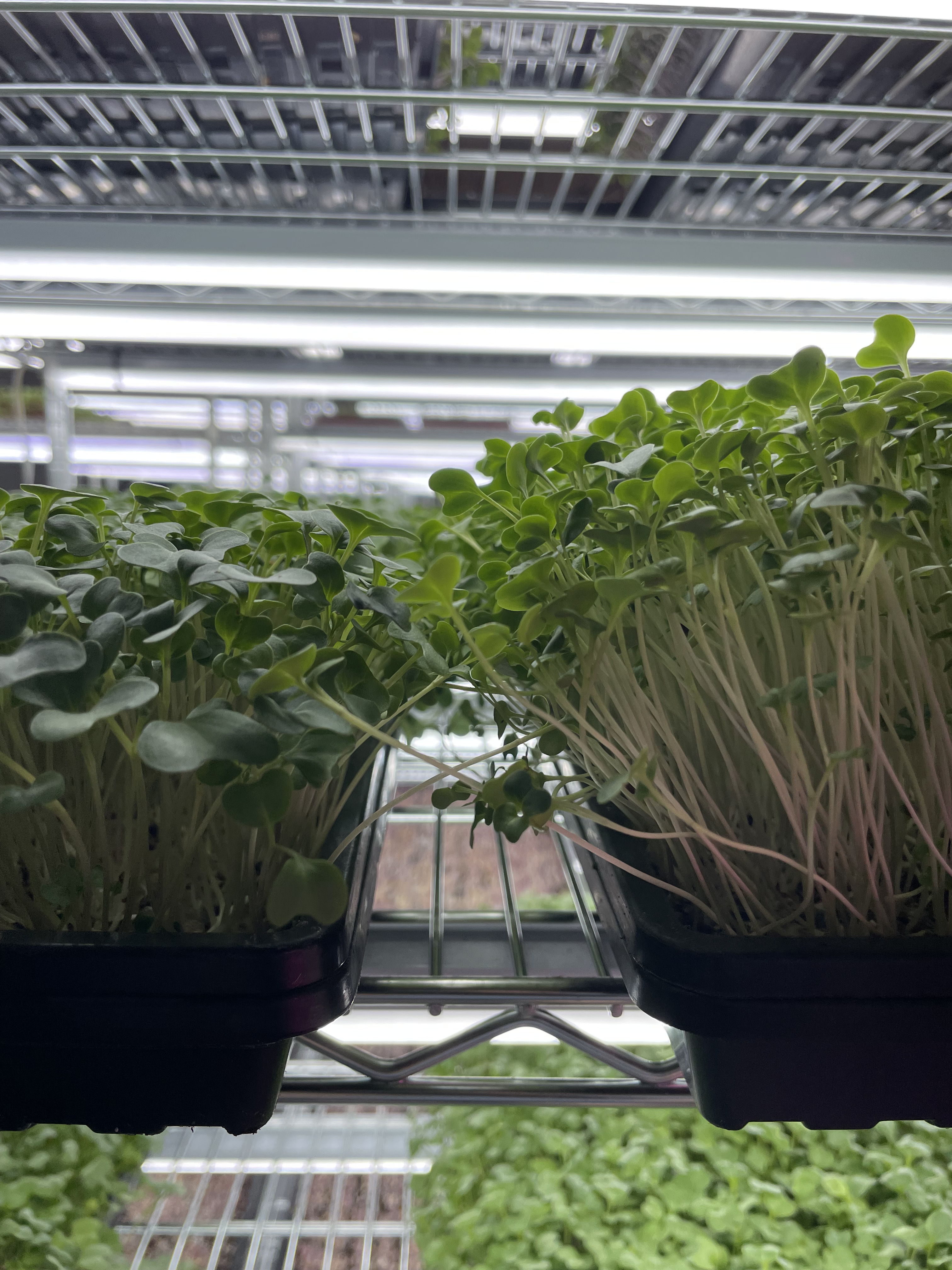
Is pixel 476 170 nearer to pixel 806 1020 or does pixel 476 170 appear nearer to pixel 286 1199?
pixel 806 1020

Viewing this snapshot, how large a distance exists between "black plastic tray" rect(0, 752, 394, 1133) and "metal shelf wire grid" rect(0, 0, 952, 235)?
77 cm

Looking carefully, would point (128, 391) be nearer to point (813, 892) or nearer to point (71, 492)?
point (71, 492)

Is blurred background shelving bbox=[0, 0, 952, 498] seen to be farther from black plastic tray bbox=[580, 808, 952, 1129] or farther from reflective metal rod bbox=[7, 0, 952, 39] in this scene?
black plastic tray bbox=[580, 808, 952, 1129]

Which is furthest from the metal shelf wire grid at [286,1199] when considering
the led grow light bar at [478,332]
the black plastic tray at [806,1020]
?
the led grow light bar at [478,332]

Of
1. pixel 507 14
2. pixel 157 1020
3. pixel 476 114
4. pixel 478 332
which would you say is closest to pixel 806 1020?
pixel 157 1020

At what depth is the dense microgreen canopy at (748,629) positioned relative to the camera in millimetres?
373

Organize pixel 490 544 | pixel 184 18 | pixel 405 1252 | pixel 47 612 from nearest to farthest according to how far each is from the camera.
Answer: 1. pixel 47 612
2. pixel 490 544
3. pixel 184 18
4. pixel 405 1252

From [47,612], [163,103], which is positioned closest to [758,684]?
[47,612]

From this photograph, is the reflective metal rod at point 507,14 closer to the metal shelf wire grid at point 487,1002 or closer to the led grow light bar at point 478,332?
the led grow light bar at point 478,332

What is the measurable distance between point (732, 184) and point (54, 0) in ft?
2.71

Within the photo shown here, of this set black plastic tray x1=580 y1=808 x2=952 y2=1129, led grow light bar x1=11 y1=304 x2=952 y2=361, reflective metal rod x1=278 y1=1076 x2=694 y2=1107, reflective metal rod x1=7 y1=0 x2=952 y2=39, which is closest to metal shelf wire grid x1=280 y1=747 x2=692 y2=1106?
reflective metal rod x1=278 y1=1076 x2=694 y2=1107

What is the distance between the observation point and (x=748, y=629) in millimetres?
509

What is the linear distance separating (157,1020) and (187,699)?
0.67 ft

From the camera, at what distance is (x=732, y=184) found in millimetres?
1031
